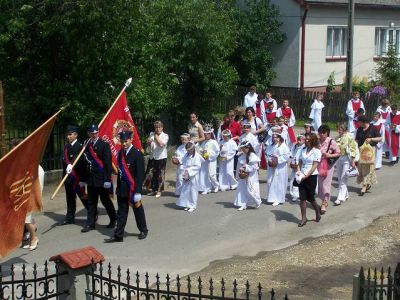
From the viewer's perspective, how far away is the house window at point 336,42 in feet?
101

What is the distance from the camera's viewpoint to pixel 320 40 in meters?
29.8

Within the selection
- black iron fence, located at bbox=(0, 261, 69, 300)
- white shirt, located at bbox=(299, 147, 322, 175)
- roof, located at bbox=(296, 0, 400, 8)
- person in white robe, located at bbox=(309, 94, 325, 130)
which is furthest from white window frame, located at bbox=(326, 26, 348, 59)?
black iron fence, located at bbox=(0, 261, 69, 300)

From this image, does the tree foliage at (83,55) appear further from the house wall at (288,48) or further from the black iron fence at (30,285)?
the house wall at (288,48)

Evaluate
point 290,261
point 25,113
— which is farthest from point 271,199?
point 25,113

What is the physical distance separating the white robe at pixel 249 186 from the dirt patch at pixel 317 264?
2.13 m

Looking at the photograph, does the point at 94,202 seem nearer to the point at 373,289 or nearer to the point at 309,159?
the point at 309,159

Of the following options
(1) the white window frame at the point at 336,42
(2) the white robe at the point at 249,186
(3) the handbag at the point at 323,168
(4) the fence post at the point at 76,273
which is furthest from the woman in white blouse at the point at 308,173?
(1) the white window frame at the point at 336,42

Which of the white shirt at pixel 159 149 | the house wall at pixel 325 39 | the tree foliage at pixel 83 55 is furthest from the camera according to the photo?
the house wall at pixel 325 39

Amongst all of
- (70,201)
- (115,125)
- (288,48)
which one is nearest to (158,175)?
(115,125)

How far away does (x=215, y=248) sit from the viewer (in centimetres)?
1145

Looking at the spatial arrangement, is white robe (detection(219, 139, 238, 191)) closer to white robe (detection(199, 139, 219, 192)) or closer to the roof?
white robe (detection(199, 139, 219, 192))

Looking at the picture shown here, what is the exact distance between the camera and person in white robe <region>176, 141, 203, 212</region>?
13.7 m

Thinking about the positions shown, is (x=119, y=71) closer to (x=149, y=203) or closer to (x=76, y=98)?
(x=76, y=98)

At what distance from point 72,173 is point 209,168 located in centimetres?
376
